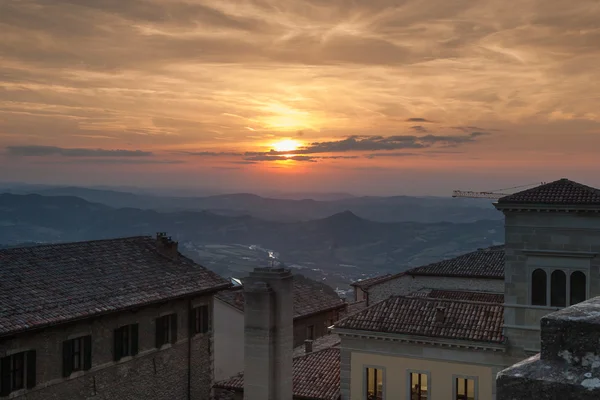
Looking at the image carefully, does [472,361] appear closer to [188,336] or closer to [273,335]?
[273,335]

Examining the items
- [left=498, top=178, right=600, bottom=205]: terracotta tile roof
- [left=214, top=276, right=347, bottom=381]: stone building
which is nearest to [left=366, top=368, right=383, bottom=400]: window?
[left=498, top=178, right=600, bottom=205]: terracotta tile roof

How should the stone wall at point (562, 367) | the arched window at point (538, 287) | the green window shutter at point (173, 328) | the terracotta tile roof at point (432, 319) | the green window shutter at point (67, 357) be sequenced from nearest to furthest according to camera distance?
the stone wall at point (562, 367) < the green window shutter at point (67, 357) < the arched window at point (538, 287) < the terracotta tile roof at point (432, 319) < the green window shutter at point (173, 328)

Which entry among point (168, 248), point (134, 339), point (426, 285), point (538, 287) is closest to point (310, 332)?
point (426, 285)

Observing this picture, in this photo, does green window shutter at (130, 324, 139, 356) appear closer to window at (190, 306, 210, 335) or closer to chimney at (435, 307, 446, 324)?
window at (190, 306, 210, 335)

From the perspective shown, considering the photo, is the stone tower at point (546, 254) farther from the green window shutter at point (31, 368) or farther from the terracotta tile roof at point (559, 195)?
the green window shutter at point (31, 368)

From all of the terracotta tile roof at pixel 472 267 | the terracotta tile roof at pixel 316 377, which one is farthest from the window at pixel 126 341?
the terracotta tile roof at pixel 472 267
